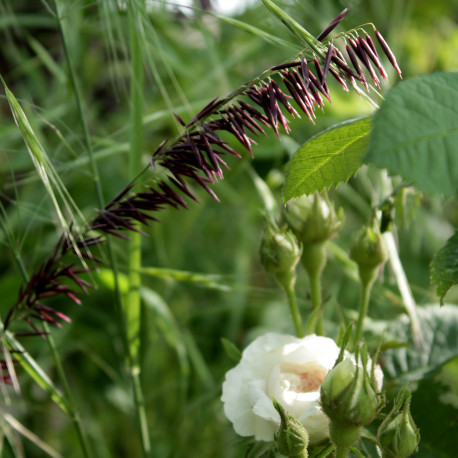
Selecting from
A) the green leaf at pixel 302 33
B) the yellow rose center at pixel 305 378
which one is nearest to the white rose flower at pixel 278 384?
the yellow rose center at pixel 305 378

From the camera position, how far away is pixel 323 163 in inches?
9.3

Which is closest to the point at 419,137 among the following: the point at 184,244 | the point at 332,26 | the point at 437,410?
the point at 332,26

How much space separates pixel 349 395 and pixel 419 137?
0.09 metres

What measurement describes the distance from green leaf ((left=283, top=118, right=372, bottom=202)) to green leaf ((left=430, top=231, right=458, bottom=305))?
0.05m

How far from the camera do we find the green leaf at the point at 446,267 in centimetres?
24

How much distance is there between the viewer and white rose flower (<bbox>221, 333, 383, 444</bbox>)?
243mm

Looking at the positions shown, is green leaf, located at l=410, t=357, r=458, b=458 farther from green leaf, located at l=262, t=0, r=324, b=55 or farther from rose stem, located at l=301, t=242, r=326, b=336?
green leaf, located at l=262, t=0, r=324, b=55

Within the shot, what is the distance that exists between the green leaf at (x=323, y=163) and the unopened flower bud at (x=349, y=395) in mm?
69

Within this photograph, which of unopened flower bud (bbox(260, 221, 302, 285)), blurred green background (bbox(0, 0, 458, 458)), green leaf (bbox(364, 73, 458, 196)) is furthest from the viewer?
blurred green background (bbox(0, 0, 458, 458))

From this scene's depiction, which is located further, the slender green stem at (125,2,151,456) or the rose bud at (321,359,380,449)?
the slender green stem at (125,2,151,456)

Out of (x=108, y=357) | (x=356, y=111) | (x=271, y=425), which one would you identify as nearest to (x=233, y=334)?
(x=108, y=357)

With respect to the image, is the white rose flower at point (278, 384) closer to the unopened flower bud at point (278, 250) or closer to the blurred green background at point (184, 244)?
the unopened flower bud at point (278, 250)

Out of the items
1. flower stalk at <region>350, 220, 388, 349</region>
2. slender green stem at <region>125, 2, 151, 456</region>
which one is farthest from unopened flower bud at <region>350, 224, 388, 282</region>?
slender green stem at <region>125, 2, 151, 456</region>

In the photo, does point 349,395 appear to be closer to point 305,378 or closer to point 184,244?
point 305,378
